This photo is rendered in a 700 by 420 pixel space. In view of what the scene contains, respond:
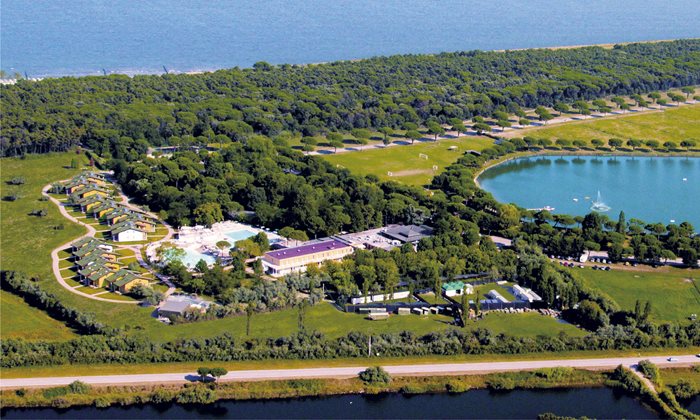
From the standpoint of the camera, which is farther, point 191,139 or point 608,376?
point 191,139

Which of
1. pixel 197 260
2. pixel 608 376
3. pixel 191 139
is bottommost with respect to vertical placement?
pixel 608 376

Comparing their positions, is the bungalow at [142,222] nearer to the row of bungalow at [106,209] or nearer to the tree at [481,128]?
the row of bungalow at [106,209]

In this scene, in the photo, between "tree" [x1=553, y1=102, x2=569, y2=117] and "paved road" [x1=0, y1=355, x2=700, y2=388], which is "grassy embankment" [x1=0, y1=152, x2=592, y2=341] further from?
"tree" [x1=553, y1=102, x2=569, y2=117]

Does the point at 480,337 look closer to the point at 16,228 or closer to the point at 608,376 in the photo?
the point at 608,376

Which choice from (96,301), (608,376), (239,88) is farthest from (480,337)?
(239,88)

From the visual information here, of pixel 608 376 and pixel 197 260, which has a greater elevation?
pixel 197 260

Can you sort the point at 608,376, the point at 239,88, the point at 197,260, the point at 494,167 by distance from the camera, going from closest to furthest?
the point at 608,376 → the point at 197,260 → the point at 494,167 → the point at 239,88

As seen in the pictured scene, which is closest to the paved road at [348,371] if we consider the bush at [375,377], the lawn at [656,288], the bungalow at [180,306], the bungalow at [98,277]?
the bush at [375,377]

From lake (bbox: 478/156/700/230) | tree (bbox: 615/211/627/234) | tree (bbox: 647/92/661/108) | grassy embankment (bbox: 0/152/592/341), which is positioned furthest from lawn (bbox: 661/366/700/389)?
tree (bbox: 647/92/661/108)

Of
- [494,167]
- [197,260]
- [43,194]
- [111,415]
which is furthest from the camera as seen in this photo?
[494,167]
